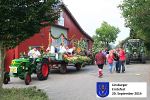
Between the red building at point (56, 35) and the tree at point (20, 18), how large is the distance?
1152 cm

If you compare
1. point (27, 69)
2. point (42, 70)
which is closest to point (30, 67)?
point (27, 69)

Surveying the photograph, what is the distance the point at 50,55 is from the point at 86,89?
29.2 ft

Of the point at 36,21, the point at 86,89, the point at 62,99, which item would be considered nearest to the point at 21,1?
the point at 36,21

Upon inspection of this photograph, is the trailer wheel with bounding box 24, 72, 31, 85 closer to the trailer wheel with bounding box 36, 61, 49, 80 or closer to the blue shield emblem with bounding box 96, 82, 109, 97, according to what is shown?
the trailer wheel with bounding box 36, 61, 49, 80

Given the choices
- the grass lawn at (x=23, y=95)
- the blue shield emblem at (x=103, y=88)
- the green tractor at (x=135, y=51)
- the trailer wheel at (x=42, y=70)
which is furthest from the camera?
the green tractor at (x=135, y=51)

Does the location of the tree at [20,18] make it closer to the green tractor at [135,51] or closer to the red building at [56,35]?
the red building at [56,35]

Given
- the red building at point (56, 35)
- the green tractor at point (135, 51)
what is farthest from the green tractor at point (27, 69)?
the green tractor at point (135, 51)

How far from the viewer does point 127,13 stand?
36.2 metres

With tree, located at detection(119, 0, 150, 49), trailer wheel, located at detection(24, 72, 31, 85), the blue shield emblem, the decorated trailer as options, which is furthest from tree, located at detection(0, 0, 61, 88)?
tree, located at detection(119, 0, 150, 49)

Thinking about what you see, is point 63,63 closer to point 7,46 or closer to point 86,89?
point 86,89

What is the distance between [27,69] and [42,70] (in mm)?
1208

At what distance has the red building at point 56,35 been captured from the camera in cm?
3228

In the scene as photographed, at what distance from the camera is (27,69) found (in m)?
21.9

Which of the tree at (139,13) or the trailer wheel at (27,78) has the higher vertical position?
the tree at (139,13)
